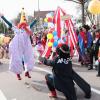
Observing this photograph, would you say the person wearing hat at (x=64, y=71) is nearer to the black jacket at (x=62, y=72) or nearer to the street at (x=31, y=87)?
the black jacket at (x=62, y=72)

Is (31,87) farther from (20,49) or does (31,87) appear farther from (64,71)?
(64,71)

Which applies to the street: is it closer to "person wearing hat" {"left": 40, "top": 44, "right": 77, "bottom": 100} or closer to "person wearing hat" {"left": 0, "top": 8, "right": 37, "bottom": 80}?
"person wearing hat" {"left": 0, "top": 8, "right": 37, "bottom": 80}

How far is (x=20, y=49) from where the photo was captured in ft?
34.9

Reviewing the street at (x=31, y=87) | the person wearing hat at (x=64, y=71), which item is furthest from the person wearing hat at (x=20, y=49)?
the person wearing hat at (x=64, y=71)

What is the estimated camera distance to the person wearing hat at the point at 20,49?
34.7ft

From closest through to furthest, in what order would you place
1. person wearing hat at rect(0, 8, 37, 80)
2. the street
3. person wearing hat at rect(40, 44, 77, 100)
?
person wearing hat at rect(40, 44, 77, 100), the street, person wearing hat at rect(0, 8, 37, 80)

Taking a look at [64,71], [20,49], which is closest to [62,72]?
[64,71]

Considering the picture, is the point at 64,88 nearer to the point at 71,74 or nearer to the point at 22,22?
the point at 71,74

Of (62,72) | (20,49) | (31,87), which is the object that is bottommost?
(31,87)

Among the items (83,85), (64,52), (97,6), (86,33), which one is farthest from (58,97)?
(86,33)

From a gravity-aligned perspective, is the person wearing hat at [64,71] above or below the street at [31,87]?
above

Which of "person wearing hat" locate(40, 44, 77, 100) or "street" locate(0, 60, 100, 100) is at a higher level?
"person wearing hat" locate(40, 44, 77, 100)

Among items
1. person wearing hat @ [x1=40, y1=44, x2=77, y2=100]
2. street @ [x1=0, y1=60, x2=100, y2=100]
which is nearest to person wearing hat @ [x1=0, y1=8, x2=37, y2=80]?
street @ [x1=0, y1=60, x2=100, y2=100]

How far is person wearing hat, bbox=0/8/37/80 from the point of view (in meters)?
10.6
